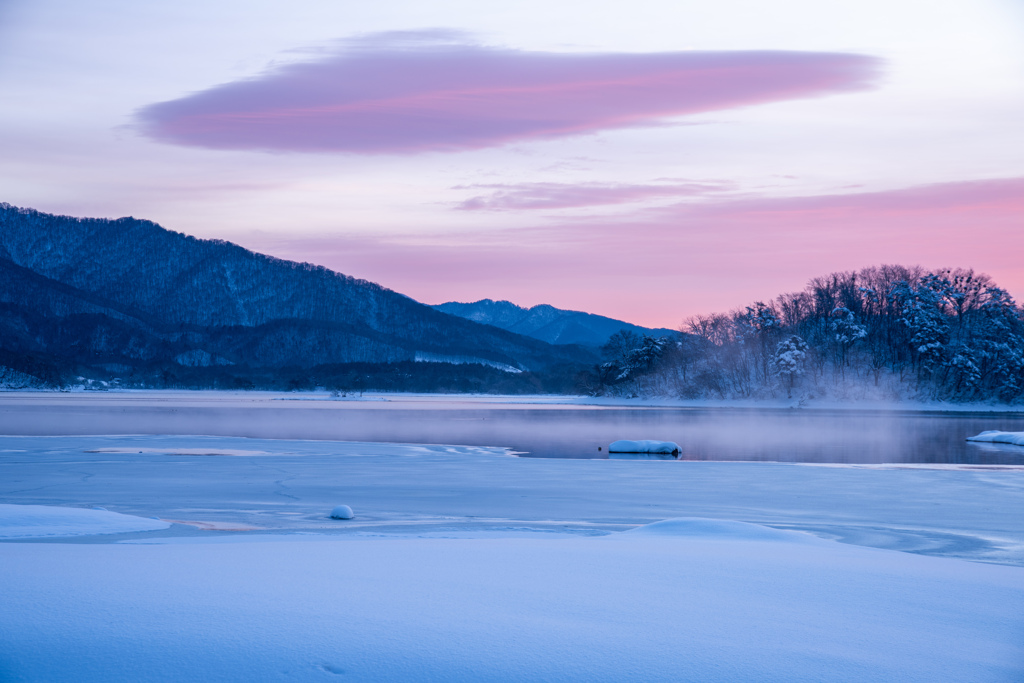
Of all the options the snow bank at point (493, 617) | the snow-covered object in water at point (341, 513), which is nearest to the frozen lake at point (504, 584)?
the snow bank at point (493, 617)

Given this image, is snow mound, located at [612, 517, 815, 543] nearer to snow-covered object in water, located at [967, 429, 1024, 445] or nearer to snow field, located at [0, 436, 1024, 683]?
snow field, located at [0, 436, 1024, 683]

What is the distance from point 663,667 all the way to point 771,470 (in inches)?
764

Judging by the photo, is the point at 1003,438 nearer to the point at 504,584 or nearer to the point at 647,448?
the point at 647,448

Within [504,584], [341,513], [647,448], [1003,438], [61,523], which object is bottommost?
[1003,438]

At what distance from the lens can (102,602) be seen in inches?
230

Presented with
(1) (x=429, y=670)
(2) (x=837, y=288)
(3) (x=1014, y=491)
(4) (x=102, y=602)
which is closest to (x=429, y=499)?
(4) (x=102, y=602)

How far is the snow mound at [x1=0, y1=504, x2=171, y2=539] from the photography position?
1050 centimetres

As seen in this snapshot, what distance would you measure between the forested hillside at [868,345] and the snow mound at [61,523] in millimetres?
94861

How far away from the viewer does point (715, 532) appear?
1093cm

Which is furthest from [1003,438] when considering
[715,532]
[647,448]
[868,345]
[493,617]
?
[868,345]

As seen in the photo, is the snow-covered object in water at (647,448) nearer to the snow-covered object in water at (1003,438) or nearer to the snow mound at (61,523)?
the snow-covered object in water at (1003,438)

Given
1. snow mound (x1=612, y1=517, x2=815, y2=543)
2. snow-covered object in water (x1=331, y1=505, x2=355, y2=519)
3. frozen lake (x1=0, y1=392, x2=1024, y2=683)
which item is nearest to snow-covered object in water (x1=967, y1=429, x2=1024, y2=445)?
frozen lake (x1=0, y1=392, x2=1024, y2=683)

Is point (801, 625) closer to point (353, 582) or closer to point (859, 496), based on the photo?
point (353, 582)

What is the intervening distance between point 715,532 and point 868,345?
338 ft
